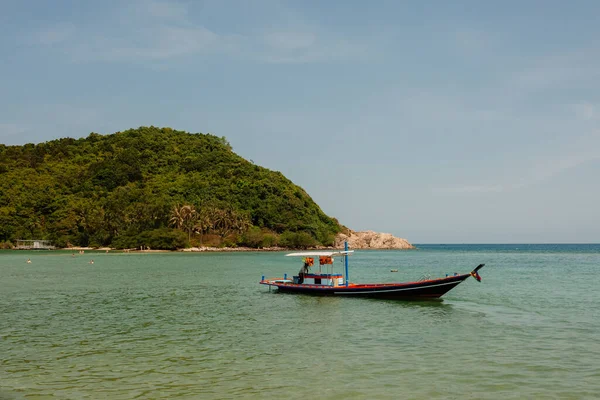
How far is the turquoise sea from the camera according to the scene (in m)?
15.0

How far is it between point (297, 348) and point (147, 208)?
470ft

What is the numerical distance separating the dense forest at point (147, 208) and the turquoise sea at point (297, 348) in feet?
393

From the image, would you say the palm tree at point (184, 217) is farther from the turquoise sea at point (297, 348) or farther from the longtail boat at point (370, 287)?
the longtail boat at point (370, 287)

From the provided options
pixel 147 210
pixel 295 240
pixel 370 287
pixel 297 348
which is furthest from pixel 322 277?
pixel 295 240

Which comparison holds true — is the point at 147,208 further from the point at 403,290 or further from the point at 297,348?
the point at 297,348

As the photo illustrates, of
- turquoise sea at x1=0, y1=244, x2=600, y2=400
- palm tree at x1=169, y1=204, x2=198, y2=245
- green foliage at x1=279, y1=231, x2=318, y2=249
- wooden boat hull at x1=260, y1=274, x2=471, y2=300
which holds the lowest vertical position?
turquoise sea at x1=0, y1=244, x2=600, y2=400

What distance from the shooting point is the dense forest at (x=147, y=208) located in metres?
156

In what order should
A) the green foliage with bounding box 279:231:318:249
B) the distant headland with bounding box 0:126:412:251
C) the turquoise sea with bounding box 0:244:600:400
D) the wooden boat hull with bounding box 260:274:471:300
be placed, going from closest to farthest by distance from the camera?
the turquoise sea with bounding box 0:244:600:400, the wooden boat hull with bounding box 260:274:471:300, the distant headland with bounding box 0:126:412:251, the green foliage with bounding box 279:231:318:249

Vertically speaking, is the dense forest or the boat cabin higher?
the dense forest

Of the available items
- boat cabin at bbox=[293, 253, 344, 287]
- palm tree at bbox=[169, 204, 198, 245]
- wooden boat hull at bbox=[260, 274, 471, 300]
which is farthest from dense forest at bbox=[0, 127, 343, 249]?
wooden boat hull at bbox=[260, 274, 471, 300]

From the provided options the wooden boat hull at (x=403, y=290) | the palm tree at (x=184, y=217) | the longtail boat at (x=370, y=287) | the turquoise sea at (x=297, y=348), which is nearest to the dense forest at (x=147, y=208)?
the palm tree at (x=184, y=217)

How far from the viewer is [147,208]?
155 meters

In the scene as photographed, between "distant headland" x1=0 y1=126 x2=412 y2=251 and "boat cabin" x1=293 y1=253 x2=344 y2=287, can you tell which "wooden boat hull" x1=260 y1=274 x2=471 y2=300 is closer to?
"boat cabin" x1=293 y1=253 x2=344 y2=287

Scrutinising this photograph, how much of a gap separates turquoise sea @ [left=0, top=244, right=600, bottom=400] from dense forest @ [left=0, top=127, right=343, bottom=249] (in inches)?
4716
